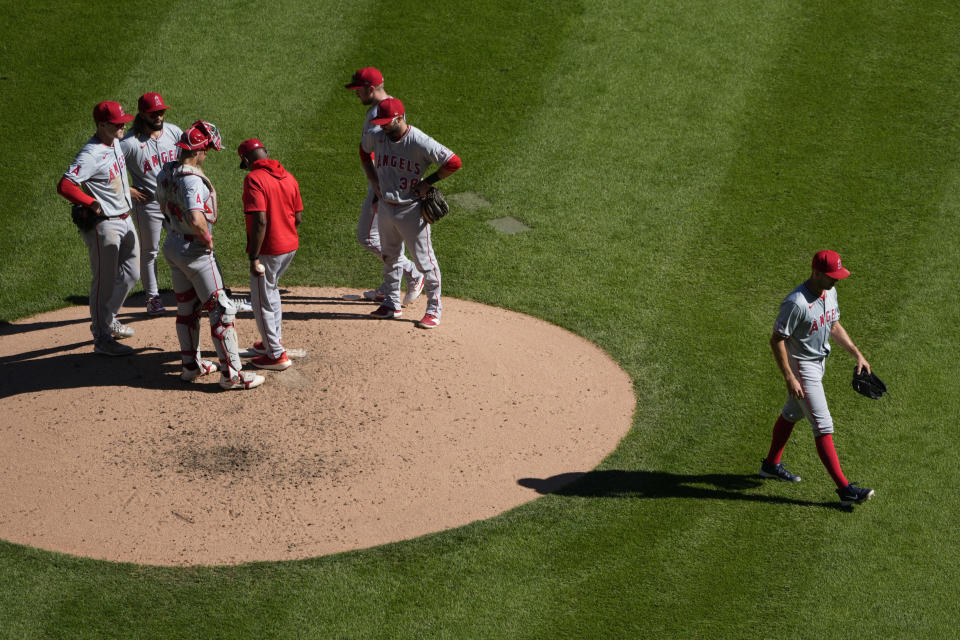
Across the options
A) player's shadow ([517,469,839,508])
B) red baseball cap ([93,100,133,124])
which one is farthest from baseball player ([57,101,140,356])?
player's shadow ([517,469,839,508])

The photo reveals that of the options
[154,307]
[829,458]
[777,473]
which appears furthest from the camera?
[154,307]

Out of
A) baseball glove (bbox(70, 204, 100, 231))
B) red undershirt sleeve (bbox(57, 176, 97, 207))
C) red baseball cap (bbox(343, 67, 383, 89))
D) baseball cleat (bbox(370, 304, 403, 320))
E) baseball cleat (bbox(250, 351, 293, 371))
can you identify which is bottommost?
baseball cleat (bbox(250, 351, 293, 371))

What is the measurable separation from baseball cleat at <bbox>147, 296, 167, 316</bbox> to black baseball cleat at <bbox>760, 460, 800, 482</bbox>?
213 inches

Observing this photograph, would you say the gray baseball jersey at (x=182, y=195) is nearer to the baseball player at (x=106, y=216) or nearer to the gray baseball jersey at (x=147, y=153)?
the baseball player at (x=106, y=216)

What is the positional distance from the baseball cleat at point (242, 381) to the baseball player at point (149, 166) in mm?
1868

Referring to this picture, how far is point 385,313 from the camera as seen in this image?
8938 millimetres

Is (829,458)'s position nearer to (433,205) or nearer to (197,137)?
(433,205)

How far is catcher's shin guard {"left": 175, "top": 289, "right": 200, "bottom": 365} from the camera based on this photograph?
25.0 feet

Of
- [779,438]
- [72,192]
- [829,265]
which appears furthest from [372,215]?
[829,265]

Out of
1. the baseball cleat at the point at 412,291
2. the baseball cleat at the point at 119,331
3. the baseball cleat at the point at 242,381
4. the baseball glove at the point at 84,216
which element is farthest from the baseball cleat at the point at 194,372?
the baseball cleat at the point at 412,291

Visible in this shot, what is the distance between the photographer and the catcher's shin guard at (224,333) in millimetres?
7488

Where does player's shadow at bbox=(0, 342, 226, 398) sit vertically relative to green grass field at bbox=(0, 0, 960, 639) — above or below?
below

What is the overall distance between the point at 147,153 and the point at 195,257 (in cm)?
167

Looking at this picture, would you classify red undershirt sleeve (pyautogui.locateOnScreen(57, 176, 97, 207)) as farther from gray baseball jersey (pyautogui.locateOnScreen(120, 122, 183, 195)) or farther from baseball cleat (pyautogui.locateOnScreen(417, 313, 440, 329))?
baseball cleat (pyautogui.locateOnScreen(417, 313, 440, 329))
